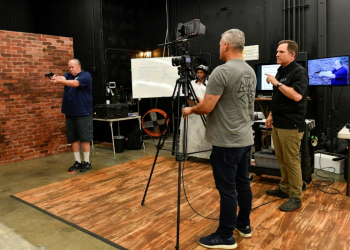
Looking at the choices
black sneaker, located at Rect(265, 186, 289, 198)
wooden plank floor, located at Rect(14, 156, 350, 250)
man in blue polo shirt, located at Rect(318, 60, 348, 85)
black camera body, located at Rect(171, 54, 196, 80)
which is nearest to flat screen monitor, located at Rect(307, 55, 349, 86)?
man in blue polo shirt, located at Rect(318, 60, 348, 85)

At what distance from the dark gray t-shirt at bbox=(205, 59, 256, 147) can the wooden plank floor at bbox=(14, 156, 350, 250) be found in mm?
833

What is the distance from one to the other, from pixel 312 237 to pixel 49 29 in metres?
7.07

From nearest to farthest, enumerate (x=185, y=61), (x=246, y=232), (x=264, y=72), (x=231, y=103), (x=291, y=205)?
(x=231, y=103) < (x=246, y=232) < (x=185, y=61) < (x=291, y=205) < (x=264, y=72)

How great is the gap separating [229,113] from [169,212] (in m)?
1.30

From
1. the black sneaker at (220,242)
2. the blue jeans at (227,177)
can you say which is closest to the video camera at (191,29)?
the blue jeans at (227,177)

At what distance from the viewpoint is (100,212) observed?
2.90m

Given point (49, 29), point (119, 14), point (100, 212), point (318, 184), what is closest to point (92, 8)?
point (119, 14)

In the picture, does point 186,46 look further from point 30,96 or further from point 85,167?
point 30,96

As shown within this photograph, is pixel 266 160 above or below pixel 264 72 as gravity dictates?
below

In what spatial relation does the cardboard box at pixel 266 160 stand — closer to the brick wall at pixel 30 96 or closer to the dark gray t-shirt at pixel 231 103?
the dark gray t-shirt at pixel 231 103

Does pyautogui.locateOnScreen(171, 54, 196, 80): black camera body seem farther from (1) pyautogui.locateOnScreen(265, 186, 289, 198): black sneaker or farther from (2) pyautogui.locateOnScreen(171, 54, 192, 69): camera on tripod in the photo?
(1) pyautogui.locateOnScreen(265, 186, 289, 198): black sneaker

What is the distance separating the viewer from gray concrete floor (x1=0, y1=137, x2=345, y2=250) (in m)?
2.34

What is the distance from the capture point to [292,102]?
8.95 ft

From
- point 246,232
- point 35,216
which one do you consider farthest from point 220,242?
point 35,216
